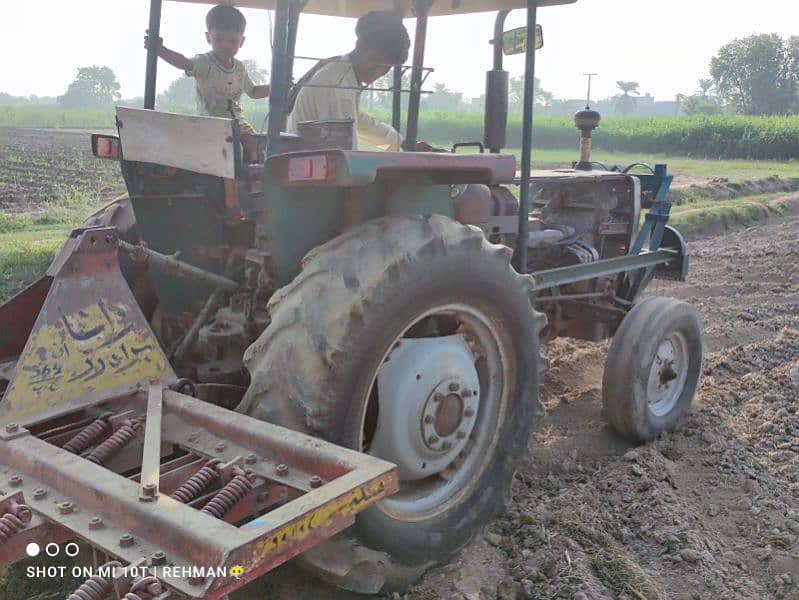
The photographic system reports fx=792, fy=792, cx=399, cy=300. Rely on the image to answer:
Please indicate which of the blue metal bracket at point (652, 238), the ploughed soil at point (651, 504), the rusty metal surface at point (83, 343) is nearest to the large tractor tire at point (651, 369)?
the ploughed soil at point (651, 504)

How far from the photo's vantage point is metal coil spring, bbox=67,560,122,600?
66.5 inches

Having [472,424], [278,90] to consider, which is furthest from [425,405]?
[278,90]

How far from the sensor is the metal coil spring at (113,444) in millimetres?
2268

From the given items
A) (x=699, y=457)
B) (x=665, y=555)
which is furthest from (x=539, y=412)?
(x=699, y=457)

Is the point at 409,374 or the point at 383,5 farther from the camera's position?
the point at 383,5

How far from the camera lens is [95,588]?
1.71 meters

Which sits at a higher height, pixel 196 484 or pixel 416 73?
pixel 416 73

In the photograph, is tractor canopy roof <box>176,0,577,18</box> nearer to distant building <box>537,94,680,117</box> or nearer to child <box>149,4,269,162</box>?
child <box>149,4,269,162</box>

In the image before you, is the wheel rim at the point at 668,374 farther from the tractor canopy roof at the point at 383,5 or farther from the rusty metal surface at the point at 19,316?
the rusty metal surface at the point at 19,316

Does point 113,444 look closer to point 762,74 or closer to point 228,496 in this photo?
point 228,496

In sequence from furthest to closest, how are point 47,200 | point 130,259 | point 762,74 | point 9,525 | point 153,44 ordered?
point 762,74
point 47,200
point 153,44
point 130,259
point 9,525

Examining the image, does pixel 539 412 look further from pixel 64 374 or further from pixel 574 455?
pixel 64 374

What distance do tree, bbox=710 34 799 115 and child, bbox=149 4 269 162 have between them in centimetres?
6772

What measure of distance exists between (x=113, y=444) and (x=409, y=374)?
1008 mm
